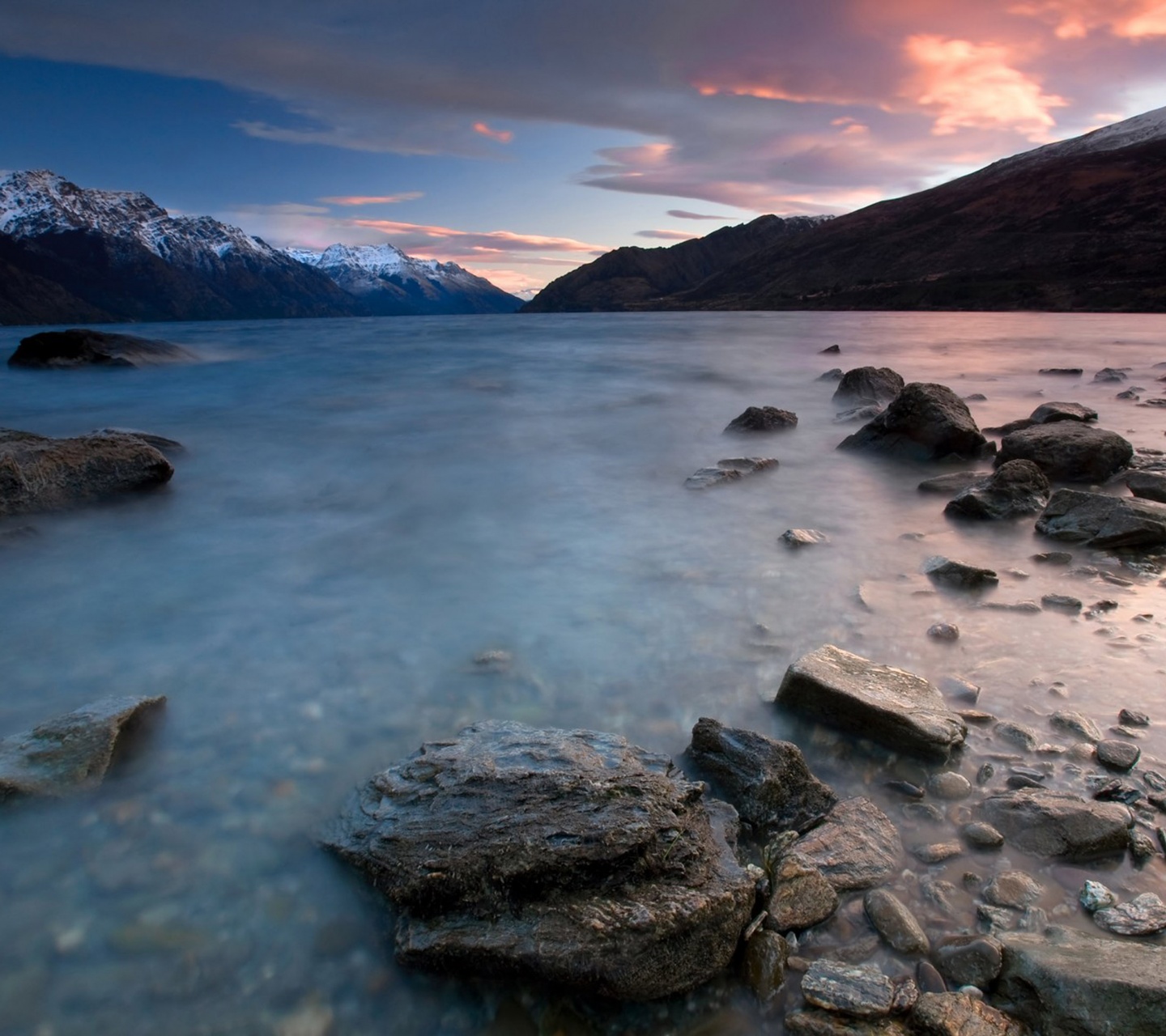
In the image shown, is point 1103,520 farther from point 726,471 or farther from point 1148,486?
point 726,471

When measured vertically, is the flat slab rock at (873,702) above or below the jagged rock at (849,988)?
above

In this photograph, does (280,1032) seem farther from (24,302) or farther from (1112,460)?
(24,302)

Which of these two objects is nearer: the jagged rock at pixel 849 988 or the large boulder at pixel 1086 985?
the large boulder at pixel 1086 985

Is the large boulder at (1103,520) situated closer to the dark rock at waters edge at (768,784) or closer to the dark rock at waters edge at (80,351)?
the dark rock at waters edge at (768,784)

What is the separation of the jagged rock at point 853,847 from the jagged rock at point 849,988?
33 centimetres

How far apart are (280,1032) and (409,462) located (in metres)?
7.52

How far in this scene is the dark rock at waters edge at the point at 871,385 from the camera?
1234cm

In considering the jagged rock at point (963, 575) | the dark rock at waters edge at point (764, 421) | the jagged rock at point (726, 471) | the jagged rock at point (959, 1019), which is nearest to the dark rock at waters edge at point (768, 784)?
the jagged rock at point (959, 1019)

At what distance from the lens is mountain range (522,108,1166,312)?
69.4m

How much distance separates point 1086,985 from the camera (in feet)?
5.76

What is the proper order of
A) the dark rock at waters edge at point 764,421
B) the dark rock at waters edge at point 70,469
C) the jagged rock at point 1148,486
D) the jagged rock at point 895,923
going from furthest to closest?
1. the dark rock at waters edge at point 764,421
2. the dark rock at waters edge at point 70,469
3. the jagged rock at point 1148,486
4. the jagged rock at point 895,923

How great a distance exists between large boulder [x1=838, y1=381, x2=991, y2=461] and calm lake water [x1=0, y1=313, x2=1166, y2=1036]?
0.42 meters

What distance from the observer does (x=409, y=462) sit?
354 inches

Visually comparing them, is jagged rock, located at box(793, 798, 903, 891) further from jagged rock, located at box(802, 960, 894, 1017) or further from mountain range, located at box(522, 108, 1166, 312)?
mountain range, located at box(522, 108, 1166, 312)
